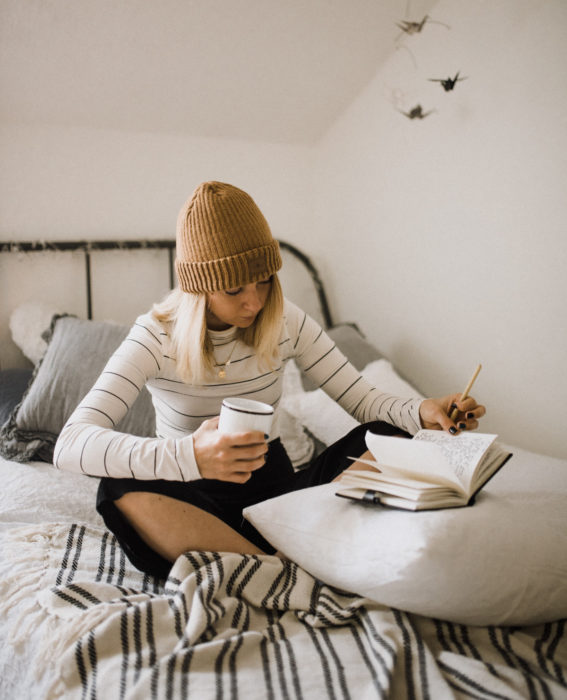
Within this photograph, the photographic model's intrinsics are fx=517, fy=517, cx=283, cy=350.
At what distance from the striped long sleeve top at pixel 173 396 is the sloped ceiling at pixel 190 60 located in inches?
37.5

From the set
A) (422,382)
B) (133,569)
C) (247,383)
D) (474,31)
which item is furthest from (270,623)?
(474,31)

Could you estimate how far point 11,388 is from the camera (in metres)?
1.65

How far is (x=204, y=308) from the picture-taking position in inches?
42.8

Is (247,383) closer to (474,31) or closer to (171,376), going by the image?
(171,376)

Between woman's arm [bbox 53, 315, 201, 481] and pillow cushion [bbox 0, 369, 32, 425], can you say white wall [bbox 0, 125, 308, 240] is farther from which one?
woman's arm [bbox 53, 315, 201, 481]

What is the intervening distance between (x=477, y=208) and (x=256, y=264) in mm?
808

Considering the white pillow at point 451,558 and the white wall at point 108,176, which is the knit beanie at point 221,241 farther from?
the white wall at point 108,176

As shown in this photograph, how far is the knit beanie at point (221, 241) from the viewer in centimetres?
101

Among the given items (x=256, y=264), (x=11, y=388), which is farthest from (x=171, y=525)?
(x=11, y=388)

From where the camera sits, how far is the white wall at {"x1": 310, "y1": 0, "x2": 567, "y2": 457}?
1.29 meters

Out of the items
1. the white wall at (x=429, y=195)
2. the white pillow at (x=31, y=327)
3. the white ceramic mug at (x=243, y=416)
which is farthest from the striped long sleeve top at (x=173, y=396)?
the white pillow at (x=31, y=327)

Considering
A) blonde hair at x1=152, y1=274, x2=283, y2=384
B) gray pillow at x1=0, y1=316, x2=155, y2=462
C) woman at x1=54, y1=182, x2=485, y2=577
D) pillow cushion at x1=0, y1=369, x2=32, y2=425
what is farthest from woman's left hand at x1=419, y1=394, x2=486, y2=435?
pillow cushion at x1=0, y1=369, x2=32, y2=425

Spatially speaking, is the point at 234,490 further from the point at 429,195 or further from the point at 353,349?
the point at 429,195

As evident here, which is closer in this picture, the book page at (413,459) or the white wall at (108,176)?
the book page at (413,459)
